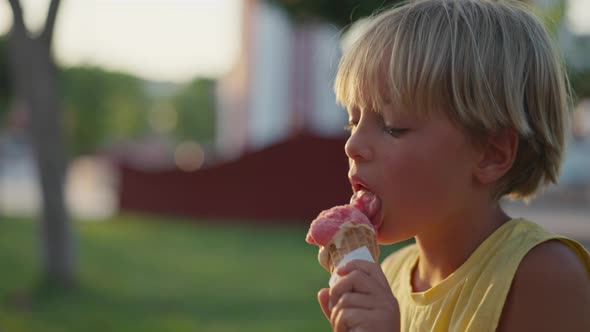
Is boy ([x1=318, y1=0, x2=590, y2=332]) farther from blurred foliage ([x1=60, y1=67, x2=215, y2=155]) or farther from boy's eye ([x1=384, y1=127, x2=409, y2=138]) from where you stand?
blurred foliage ([x1=60, y1=67, x2=215, y2=155])

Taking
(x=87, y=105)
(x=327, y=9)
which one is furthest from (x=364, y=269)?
(x=87, y=105)

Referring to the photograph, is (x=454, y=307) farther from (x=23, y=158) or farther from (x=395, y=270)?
(x=23, y=158)

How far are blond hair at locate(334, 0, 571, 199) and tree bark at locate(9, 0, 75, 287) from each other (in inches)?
268

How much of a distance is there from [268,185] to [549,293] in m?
13.7

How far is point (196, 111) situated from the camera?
88000 millimetres

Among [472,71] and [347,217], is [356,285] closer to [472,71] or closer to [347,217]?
[347,217]

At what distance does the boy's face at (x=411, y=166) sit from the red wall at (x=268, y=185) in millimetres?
12146

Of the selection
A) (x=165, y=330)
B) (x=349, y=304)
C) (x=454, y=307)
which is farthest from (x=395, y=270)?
(x=165, y=330)

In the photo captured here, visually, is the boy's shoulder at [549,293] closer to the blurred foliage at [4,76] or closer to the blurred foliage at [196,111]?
the blurred foliage at [4,76]

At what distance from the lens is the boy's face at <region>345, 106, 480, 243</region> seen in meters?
1.72

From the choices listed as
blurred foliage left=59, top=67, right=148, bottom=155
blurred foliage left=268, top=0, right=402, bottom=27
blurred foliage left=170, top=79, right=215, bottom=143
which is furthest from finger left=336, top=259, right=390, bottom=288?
blurred foliage left=170, top=79, right=215, bottom=143

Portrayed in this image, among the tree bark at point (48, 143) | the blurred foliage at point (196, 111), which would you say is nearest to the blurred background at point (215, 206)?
the tree bark at point (48, 143)

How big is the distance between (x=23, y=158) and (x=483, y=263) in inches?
2341

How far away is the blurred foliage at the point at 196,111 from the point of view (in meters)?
84.0
